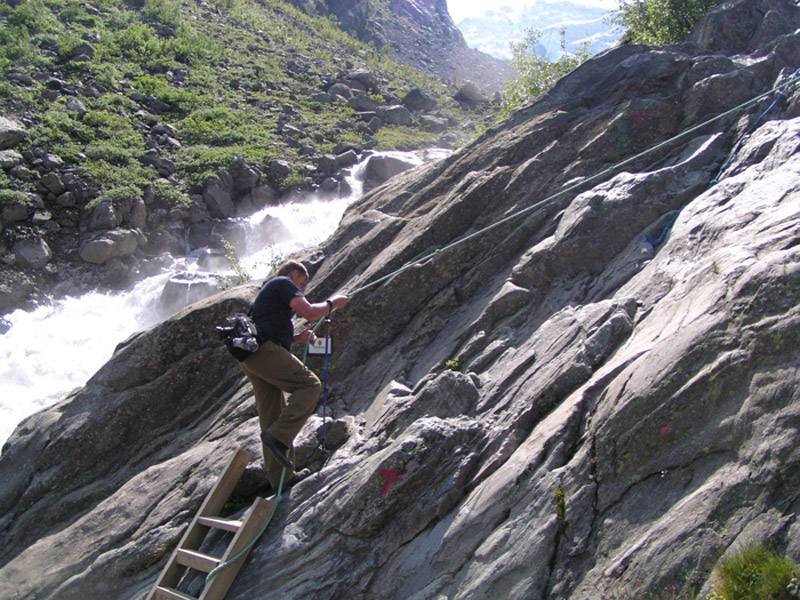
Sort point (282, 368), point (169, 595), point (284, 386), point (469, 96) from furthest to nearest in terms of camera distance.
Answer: point (469, 96) → point (284, 386) → point (282, 368) → point (169, 595)

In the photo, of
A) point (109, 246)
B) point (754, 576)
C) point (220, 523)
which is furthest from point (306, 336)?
point (109, 246)

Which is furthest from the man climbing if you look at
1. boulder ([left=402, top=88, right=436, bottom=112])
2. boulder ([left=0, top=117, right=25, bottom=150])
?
boulder ([left=402, top=88, right=436, bottom=112])

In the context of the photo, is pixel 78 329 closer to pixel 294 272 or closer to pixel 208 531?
pixel 208 531

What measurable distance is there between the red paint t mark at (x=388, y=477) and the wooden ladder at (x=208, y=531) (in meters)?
1.68

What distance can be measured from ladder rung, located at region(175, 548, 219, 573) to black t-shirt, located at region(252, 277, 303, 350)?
2.98m

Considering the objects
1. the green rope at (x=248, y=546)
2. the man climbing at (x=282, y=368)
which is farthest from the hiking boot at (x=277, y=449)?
the green rope at (x=248, y=546)

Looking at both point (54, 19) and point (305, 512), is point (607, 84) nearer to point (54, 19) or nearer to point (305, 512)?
point (305, 512)

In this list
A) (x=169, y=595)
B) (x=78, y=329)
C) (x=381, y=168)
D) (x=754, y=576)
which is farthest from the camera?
(x=381, y=168)

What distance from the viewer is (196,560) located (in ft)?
24.3

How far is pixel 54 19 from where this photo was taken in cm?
3891

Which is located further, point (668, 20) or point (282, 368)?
point (668, 20)

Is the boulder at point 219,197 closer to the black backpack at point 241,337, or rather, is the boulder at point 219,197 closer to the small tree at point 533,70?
the small tree at point 533,70

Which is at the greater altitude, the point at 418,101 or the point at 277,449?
the point at 418,101

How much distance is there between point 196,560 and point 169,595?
0.53m
